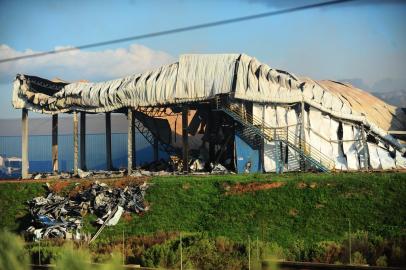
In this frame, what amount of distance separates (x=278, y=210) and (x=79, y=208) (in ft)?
33.1

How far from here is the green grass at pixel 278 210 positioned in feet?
92.5

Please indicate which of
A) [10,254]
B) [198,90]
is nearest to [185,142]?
[198,90]

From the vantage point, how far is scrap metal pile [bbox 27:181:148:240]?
31380mm

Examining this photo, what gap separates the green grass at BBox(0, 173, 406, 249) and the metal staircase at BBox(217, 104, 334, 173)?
521 cm

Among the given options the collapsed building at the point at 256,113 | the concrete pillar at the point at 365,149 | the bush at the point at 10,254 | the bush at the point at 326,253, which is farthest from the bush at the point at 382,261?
the concrete pillar at the point at 365,149

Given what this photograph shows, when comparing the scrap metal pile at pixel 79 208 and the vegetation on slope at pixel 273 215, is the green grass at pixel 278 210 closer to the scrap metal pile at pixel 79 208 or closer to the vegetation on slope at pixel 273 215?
the vegetation on slope at pixel 273 215

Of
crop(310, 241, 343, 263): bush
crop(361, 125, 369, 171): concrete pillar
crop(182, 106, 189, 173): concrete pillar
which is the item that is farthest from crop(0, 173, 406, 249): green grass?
crop(361, 125, 369, 171): concrete pillar

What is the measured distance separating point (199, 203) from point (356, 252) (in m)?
12.1

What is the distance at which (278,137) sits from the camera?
41562mm

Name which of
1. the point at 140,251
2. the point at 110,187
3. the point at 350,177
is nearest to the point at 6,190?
the point at 110,187

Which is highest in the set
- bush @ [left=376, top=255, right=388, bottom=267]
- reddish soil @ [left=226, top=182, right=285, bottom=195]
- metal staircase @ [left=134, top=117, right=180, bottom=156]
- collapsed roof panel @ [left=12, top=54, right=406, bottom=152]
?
collapsed roof panel @ [left=12, top=54, right=406, bottom=152]

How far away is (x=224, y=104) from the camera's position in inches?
1642

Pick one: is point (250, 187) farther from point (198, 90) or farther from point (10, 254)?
point (10, 254)

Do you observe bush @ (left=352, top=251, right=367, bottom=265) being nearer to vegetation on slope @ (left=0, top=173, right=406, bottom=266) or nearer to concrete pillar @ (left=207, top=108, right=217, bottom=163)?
vegetation on slope @ (left=0, top=173, right=406, bottom=266)
